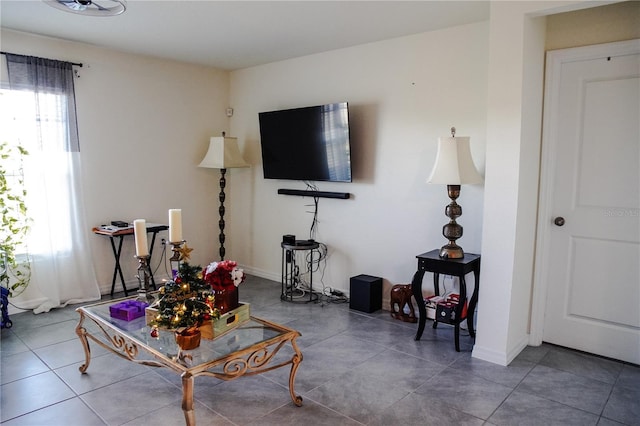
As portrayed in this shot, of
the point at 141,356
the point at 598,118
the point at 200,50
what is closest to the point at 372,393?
the point at 141,356

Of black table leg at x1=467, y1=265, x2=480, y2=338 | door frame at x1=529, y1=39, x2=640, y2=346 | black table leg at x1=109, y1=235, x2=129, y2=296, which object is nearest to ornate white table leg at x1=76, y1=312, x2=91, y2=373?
black table leg at x1=109, y1=235, x2=129, y2=296

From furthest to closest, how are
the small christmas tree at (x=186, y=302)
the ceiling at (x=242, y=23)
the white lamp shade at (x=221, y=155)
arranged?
1. the white lamp shade at (x=221, y=155)
2. the ceiling at (x=242, y=23)
3. the small christmas tree at (x=186, y=302)

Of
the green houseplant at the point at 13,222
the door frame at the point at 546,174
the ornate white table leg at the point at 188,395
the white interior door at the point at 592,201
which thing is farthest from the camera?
the green houseplant at the point at 13,222

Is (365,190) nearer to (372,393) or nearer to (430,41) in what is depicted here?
(430,41)

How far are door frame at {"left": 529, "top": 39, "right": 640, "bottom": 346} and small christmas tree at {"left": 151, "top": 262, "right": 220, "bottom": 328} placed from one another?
7.55 ft

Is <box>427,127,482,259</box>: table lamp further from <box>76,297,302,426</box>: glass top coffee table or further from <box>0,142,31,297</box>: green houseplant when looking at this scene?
<box>0,142,31,297</box>: green houseplant

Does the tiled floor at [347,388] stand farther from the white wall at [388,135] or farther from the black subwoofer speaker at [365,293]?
the white wall at [388,135]

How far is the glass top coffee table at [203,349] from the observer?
195cm

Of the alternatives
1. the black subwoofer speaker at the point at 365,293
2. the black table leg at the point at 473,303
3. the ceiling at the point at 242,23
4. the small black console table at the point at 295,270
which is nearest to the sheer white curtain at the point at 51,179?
the ceiling at the point at 242,23

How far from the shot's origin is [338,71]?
13.9ft

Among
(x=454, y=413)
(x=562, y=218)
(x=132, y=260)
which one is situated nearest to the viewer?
(x=454, y=413)

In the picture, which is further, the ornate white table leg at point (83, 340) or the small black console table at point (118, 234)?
the small black console table at point (118, 234)

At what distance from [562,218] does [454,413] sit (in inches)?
63.8

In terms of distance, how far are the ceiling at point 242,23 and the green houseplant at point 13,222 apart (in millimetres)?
1065
